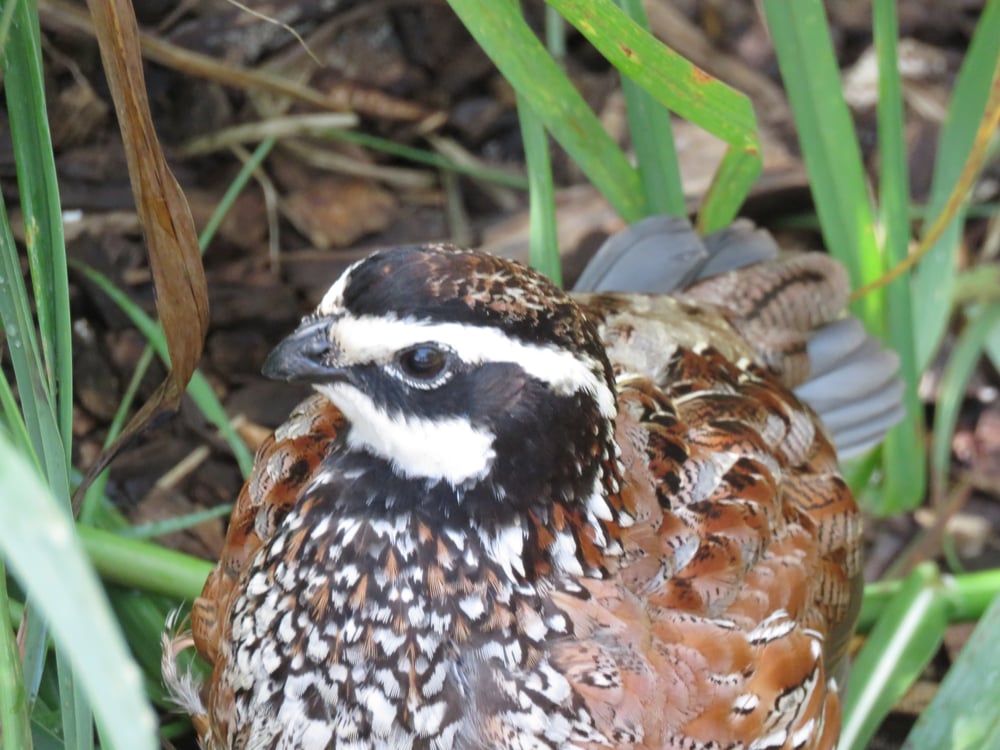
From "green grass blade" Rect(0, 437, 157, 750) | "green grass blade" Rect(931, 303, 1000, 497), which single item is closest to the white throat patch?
"green grass blade" Rect(0, 437, 157, 750)

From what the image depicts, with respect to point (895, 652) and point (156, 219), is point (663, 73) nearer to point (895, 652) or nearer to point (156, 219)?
point (156, 219)

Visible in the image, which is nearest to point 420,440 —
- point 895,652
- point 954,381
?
point 895,652

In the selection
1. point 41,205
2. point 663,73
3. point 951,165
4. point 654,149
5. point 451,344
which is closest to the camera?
point 451,344

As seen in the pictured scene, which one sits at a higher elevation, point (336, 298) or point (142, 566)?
point (336, 298)

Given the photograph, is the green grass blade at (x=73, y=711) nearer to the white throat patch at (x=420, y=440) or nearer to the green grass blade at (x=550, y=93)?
the white throat patch at (x=420, y=440)

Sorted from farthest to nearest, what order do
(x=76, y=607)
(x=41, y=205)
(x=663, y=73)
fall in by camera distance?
1. (x=663, y=73)
2. (x=41, y=205)
3. (x=76, y=607)

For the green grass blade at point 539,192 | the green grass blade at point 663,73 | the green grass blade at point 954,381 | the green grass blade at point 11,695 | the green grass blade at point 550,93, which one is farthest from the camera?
the green grass blade at point 954,381

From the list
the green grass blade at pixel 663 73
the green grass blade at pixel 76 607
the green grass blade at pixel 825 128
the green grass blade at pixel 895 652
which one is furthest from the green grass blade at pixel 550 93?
the green grass blade at pixel 76 607
